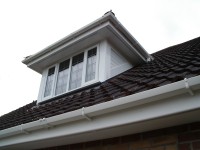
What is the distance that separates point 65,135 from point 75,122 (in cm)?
28

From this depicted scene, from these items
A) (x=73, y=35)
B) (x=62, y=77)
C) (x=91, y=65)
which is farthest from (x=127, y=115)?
(x=62, y=77)

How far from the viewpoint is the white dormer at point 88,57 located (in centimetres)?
510

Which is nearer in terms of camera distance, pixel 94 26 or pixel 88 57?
pixel 94 26

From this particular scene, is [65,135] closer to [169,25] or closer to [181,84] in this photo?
[181,84]

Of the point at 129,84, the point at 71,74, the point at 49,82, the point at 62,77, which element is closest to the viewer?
the point at 129,84

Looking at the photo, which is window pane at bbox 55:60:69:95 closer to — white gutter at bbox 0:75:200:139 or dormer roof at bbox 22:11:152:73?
dormer roof at bbox 22:11:152:73

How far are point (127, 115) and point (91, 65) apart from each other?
3081mm

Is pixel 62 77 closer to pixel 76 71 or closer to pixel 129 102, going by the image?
pixel 76 71

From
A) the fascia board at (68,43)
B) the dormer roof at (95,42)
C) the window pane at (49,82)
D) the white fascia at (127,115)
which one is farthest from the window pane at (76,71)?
the white fascia at (127,115)

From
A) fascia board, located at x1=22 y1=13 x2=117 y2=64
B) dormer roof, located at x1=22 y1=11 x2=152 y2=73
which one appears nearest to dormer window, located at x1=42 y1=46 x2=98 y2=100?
dormer roof, located at x1=22 y1=11 x2=152 y2=73

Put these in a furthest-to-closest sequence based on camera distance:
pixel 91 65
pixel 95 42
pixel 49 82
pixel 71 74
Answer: pixel 49 82 < pixel 71 74 < pixel 95 42 < pixel 91 65

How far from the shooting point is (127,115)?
2.39m

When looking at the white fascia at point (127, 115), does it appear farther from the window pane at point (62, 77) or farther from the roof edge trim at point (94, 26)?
the roof edge trim at point (94, 26)

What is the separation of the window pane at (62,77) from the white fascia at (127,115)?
232cm
